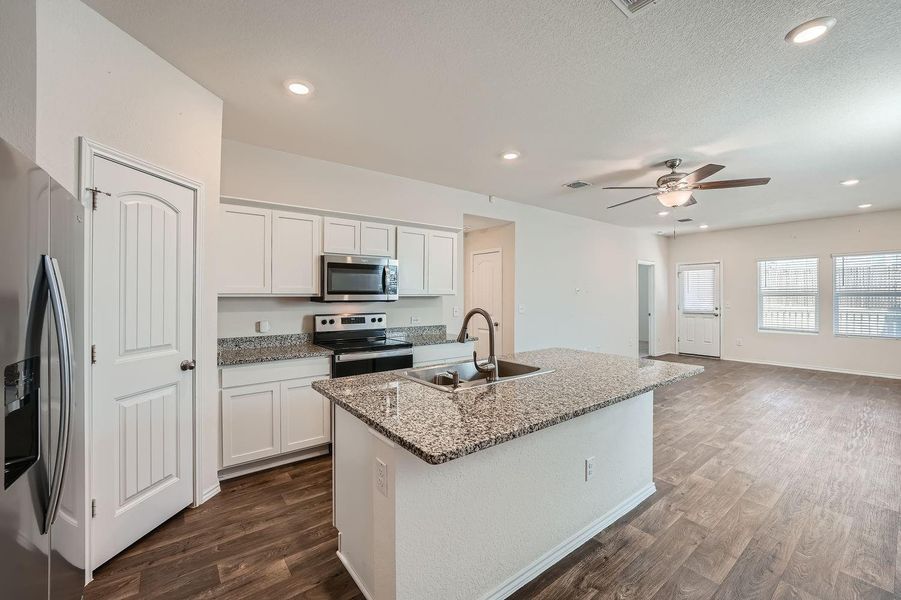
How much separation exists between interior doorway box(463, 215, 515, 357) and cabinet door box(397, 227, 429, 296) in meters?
1.17

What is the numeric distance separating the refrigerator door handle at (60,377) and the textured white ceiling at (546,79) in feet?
4.67

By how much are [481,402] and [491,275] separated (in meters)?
4.06

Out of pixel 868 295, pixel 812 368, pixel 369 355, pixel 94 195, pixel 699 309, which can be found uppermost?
pixel 94 195

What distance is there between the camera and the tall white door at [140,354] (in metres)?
1.84

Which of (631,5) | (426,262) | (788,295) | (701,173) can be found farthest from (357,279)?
(788,295)

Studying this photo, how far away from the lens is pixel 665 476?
9.16ft

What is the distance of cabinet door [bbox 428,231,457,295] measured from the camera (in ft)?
13.4

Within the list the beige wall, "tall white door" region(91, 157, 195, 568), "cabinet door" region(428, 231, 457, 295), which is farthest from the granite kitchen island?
the beige wall

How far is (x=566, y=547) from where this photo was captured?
194 cm

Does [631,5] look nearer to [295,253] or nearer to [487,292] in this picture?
[295,253]

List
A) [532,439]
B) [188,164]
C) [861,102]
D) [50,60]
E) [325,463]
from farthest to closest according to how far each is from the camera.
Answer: [325,463] < [861,102] < [188,164] < [532,439] < [50,60]

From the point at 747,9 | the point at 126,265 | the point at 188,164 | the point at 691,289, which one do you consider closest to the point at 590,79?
the point at 747,9

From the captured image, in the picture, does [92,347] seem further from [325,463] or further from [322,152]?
[322,152]

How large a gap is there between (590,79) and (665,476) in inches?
110
